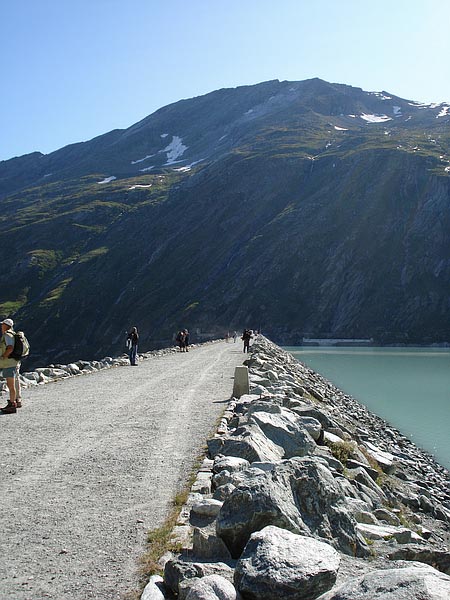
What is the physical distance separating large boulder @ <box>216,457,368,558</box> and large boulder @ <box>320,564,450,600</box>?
1.25 metres

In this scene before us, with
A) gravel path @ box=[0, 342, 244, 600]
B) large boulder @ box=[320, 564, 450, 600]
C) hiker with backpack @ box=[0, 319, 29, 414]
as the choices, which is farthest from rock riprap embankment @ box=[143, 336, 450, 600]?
hiker with backpack @ box=[0, 319, 29, 414]

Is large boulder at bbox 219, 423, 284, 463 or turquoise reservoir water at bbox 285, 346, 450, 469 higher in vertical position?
large boulder at bbox 219, 423, 284, 463

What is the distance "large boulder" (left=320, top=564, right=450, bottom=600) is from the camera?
14.0ft

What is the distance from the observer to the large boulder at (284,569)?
188 inches

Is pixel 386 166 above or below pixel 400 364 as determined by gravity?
above

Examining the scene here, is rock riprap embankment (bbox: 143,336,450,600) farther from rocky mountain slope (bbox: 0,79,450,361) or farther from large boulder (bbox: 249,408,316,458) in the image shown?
rocky mountain slope (bbox: 0,79,450,361)

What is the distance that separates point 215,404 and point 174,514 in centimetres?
Answer: 1061

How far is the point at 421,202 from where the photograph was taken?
5778 inches

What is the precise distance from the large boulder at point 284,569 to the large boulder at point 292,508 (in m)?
0.66

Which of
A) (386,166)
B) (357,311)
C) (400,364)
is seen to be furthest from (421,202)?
(400,364)

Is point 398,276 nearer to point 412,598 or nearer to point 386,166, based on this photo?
point 386,166

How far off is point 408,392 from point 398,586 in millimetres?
42185

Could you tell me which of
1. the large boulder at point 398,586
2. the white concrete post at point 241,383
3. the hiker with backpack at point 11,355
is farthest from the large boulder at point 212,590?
the white concrete post at point 241,383

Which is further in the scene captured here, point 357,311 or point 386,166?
point 386,166
